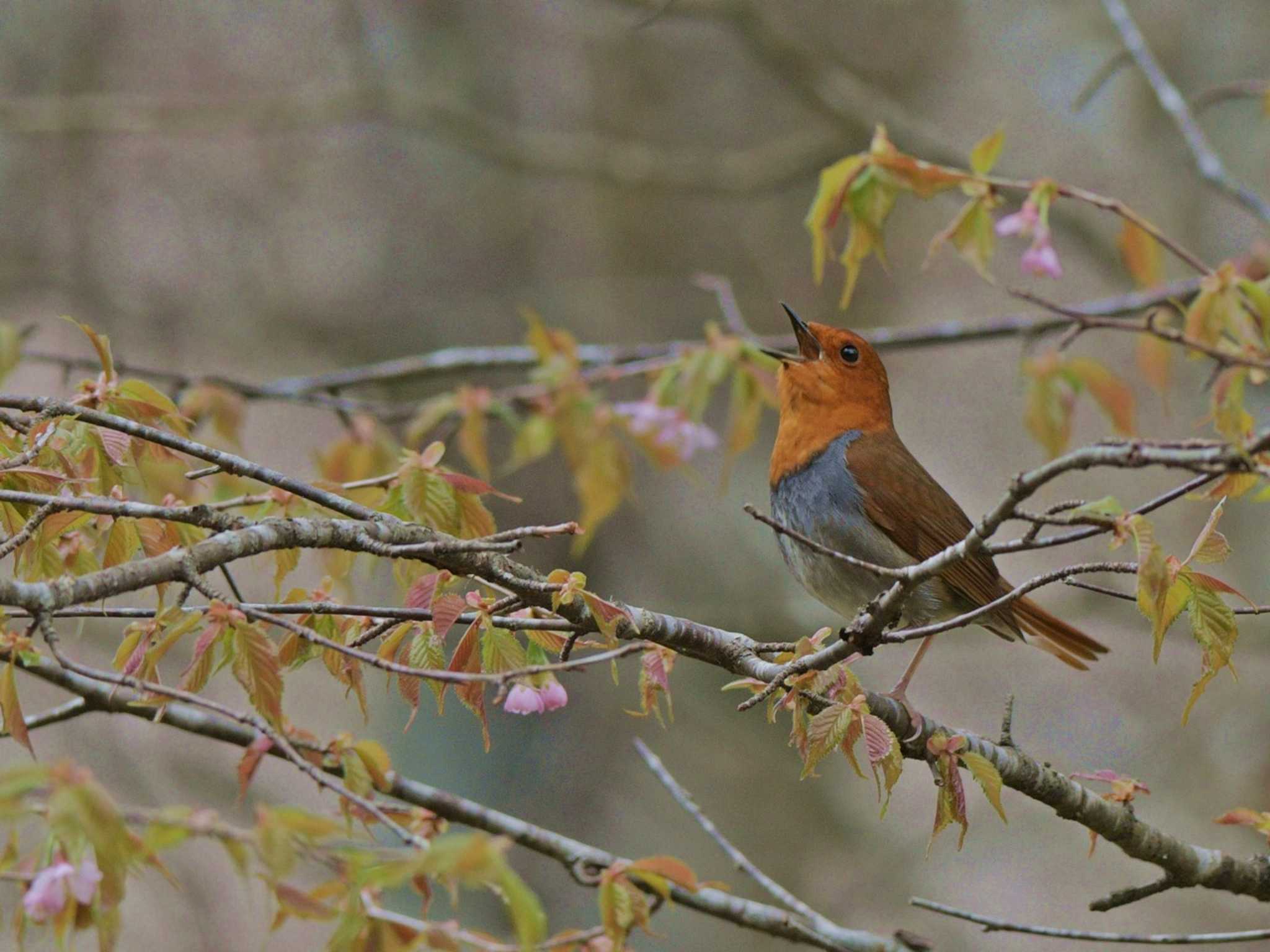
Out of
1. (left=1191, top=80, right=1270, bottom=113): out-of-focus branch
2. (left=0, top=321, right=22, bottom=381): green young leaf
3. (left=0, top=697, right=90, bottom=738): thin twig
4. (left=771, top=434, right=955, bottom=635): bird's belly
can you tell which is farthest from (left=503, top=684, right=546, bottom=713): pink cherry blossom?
(left=1191, top=80, right=1270, bottom=113): out-of-focus branch

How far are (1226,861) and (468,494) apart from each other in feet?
5.86

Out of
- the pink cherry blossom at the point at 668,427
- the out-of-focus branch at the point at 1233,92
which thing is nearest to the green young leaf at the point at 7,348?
the pink cherry blossom at the point at 668,427

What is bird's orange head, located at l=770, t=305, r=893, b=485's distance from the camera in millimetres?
4422

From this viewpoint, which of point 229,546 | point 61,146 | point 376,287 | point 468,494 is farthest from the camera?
point 61,146

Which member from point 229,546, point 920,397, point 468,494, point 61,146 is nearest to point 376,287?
point 61,146

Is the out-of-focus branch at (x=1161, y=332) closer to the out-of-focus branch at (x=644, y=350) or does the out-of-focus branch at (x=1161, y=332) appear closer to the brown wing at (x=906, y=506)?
the brown wing at (x=906, y=506)

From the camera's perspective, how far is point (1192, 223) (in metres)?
7.19

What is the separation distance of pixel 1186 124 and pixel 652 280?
4.28 metres

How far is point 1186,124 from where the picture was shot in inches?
171

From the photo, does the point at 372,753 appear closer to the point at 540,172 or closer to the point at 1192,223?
the point at 540,172

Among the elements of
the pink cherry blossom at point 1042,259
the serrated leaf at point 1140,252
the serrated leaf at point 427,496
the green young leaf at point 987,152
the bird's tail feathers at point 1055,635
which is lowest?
the serrated leaf at point 427,496

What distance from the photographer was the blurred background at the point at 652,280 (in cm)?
680

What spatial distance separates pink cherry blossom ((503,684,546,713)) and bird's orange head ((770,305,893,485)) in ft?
7.42

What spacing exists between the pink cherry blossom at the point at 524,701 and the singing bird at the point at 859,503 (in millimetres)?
1692
